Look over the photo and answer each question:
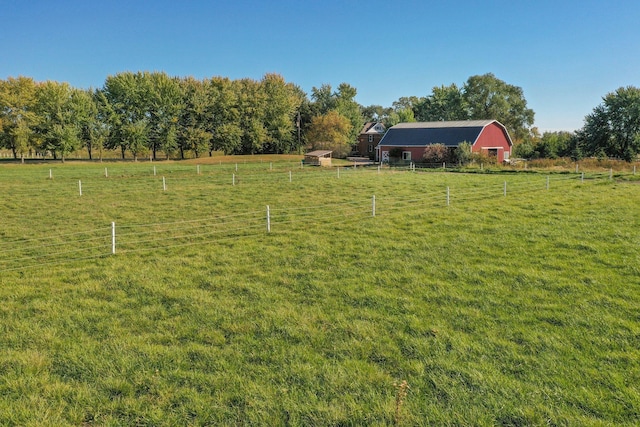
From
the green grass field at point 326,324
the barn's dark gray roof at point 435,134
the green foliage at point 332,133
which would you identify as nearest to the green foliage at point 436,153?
the barn's dark gray roof at point 435,134

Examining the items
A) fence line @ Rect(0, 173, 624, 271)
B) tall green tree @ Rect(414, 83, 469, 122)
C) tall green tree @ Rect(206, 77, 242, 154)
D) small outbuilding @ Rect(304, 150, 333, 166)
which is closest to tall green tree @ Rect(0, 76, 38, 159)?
tall green tree @ Rect(206, 77, 242, 154)

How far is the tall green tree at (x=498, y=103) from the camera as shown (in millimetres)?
80062

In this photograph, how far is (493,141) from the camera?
5247cm

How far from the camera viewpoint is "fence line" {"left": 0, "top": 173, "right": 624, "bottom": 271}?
11492mm

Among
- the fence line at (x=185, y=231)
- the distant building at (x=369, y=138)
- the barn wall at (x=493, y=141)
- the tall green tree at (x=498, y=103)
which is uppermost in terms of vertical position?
the tall green tree at (x=498, y=103)

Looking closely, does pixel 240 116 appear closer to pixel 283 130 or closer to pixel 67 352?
pixel 283 130

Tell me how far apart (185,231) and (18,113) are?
67245mm

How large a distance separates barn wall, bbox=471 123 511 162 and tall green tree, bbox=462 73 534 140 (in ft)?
92.5

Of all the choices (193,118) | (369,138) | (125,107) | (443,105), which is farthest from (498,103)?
(125,107)

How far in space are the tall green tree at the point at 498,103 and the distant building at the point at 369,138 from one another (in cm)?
1811

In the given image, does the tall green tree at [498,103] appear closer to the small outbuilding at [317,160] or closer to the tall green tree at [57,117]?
the small outbuilding at [317,160]

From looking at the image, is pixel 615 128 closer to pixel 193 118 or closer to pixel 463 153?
pixel 463 153

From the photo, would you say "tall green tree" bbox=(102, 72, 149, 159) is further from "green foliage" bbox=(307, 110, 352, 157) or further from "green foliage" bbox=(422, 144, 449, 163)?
"green foliage" bbox=(422, 144, 449, 163)

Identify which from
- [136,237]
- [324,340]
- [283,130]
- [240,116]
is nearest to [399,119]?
[283,130]
